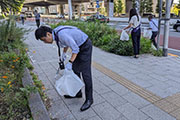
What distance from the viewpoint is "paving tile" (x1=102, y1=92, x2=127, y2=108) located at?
2.95 m

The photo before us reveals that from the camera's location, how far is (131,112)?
2.68 metres

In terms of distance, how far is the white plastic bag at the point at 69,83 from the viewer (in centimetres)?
253

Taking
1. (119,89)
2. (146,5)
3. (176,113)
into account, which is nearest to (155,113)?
(176,113)

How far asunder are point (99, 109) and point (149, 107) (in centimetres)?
89

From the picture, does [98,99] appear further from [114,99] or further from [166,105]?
[166,105]

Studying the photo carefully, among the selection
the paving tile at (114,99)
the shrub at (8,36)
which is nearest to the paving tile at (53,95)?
the paving tile at (114,99)

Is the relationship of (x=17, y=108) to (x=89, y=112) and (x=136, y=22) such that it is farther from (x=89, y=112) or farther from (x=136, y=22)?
(x=136, y=22)

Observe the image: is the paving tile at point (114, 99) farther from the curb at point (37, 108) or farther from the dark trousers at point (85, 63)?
the curb at point (37, 108)

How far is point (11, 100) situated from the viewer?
269cm

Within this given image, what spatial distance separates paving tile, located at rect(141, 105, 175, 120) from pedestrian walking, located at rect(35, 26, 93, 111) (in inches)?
38.5

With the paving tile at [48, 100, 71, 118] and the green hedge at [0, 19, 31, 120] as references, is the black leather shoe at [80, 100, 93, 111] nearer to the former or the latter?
the paving tile at [48, 100, 71, 118]

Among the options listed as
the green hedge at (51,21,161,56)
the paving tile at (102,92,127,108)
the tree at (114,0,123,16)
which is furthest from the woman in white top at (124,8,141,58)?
→ the tree at (114,0,123,16)

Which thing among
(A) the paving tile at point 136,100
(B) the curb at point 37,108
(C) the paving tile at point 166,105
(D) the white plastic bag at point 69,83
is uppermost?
(D) the white plastic bag at point 69,83

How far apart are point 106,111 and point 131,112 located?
421mm
